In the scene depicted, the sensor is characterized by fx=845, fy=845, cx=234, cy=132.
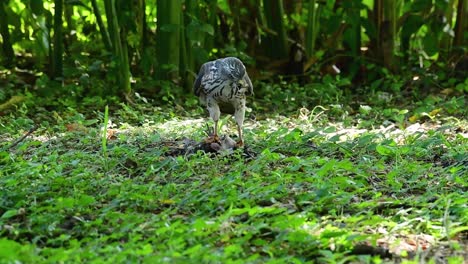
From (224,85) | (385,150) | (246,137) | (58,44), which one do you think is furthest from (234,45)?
(385,150)

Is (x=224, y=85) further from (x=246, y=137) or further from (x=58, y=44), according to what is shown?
(x=58, y=44)

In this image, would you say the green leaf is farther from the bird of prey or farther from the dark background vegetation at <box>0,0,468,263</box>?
the bird of prey

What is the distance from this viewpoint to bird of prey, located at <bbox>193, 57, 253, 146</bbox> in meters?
5.88

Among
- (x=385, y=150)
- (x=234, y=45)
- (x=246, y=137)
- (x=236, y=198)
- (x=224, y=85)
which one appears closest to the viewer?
(x=236, y=198)

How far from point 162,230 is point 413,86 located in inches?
250

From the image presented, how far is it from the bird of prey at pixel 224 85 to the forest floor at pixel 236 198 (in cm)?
30

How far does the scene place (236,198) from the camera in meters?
4.34

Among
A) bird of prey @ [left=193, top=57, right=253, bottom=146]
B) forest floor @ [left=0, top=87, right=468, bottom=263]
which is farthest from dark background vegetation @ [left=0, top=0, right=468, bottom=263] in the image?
bird of prey @ [left=193, top=57, right=253, bottom=146]

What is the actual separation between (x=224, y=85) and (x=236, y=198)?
172cm

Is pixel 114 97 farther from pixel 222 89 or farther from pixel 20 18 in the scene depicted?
pixel 222 89

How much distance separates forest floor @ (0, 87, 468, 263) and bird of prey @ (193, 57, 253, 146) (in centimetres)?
30

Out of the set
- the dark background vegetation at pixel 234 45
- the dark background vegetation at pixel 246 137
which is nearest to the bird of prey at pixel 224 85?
the dark background vegetation at pixel 246 137

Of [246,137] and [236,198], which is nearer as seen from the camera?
[236,198]

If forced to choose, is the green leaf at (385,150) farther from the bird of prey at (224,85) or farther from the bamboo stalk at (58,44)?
the bamboo stalk at (58,44)
